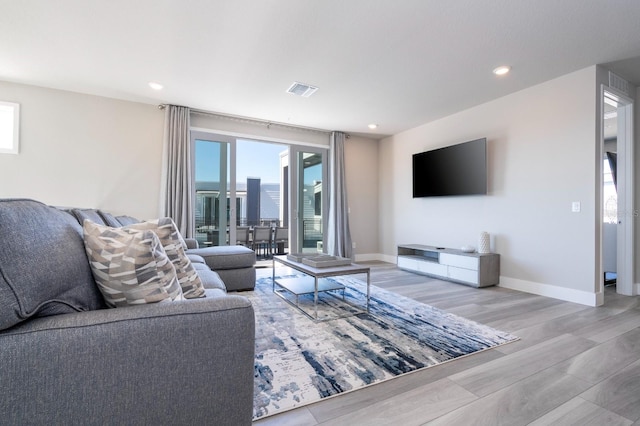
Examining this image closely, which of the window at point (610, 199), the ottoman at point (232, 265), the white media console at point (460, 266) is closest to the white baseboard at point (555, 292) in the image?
the white media console at point (460, 266)

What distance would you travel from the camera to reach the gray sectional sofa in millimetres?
799

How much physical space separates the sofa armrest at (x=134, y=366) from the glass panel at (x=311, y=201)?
447 cm

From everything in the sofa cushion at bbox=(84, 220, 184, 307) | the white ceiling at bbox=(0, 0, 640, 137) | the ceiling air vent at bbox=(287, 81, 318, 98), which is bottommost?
the sofa cushion at bbox=(84, 220, 184, 307)

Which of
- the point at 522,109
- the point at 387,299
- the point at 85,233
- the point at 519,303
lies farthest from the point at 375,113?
the point at 85,233

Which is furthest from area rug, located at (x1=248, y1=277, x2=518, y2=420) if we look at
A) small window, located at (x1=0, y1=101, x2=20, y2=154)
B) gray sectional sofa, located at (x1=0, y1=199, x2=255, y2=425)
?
small window, located at (x1=0, y1=101, x2=20, y2=154)

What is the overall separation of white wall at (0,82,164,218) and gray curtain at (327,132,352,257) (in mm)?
2931

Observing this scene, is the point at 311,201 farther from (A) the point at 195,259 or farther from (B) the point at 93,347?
(B) the point at 93,347

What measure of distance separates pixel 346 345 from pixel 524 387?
3.48 ft

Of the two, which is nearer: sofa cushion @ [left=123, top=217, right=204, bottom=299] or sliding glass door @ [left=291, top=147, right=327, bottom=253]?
sofa cushion @ [left=123, top=217, right=204, bottom=299]

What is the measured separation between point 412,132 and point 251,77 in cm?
323

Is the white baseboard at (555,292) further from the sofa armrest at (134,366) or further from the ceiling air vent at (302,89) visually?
the sofa armrest at (134,366)

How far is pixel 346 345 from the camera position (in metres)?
2.09

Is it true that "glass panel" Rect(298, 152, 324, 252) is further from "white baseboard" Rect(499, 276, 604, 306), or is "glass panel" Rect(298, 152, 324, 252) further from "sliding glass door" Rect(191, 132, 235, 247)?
"white baseboard" Rect(499, 276, 604, 306)

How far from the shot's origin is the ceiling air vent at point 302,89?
11.7 feet
